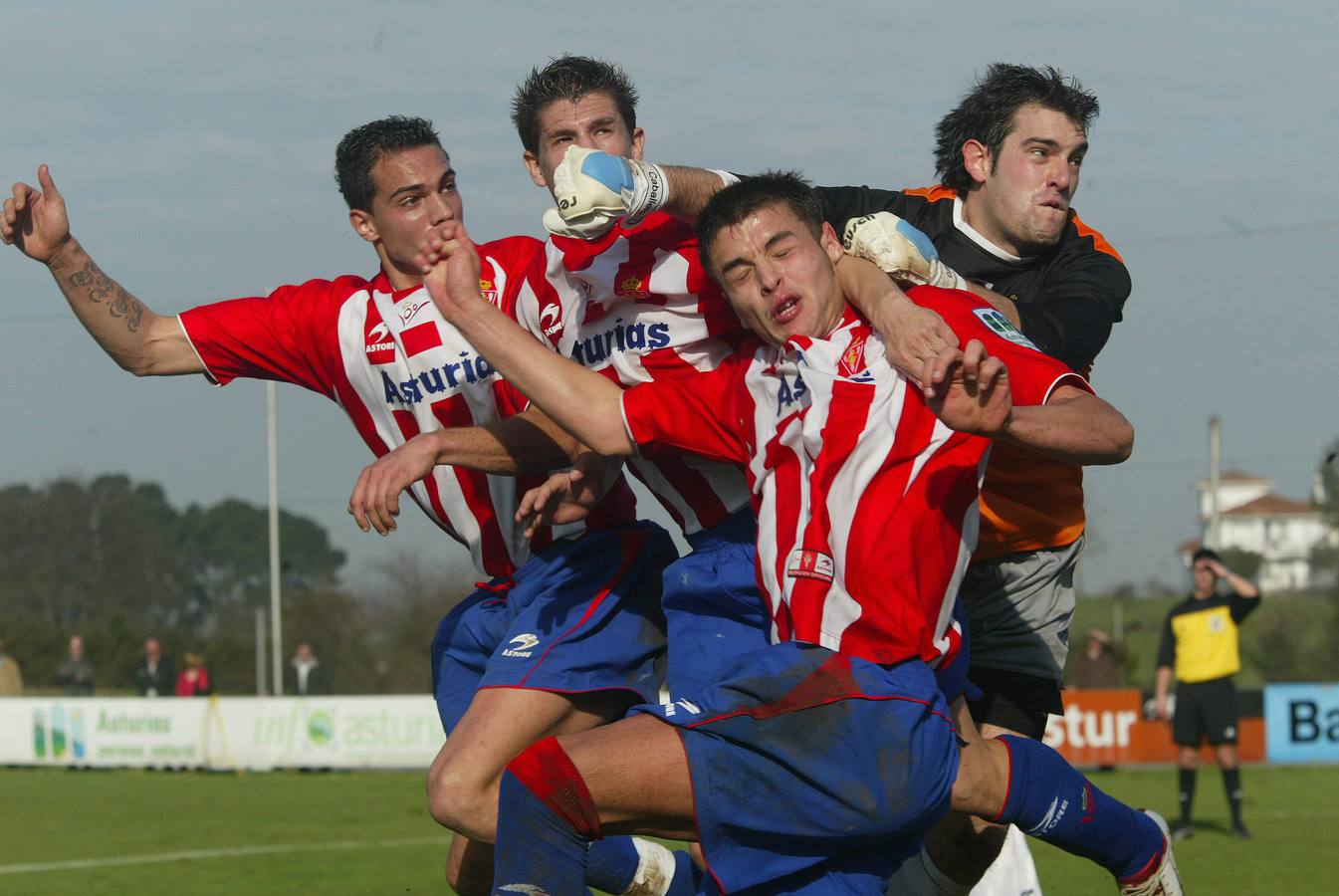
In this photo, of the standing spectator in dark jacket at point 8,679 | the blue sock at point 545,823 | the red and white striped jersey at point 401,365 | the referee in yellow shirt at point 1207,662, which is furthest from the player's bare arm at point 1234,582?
the standing spectator in dark jacket at point 8,679

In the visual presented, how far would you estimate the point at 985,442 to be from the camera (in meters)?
4.21

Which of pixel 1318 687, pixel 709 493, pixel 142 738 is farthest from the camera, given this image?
pixel 142 738

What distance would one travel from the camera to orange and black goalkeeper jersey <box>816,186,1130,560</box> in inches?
189

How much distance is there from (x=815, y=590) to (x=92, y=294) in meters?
3.09

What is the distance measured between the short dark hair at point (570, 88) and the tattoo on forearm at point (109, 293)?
162 centimetres

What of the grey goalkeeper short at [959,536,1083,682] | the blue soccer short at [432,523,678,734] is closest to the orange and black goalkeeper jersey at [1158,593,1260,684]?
the grey goalkeeper short at [959,536,1083,682]

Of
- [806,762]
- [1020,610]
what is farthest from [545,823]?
[1020,610]

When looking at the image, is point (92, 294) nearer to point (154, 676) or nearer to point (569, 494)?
point (569, 494)

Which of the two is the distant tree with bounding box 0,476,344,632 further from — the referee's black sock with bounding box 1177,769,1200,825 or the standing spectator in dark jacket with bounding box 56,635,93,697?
the referee's black sock with bounding box 1177,769,1200,825

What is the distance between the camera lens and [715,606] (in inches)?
191

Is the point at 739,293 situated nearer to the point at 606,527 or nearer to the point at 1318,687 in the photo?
the point at 606,527

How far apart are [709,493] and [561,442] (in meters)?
0.53

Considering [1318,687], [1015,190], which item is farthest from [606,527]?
[1318,687]

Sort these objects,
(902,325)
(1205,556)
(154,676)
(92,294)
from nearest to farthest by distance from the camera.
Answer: (902,325), (92,294), (1205,556), (154,676)
